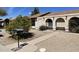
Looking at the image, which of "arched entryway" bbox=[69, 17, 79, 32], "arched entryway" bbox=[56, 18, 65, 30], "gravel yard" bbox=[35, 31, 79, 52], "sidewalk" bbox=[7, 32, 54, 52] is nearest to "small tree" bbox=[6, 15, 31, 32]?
"sidewalk" bbox=[7, 32, 54, 52]

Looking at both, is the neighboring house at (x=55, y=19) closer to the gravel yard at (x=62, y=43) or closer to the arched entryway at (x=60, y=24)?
the arched entryway at (x=60, y=24)

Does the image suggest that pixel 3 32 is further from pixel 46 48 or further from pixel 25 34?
pixel 46 48

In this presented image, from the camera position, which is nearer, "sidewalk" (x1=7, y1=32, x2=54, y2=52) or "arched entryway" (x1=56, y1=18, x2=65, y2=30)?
"sidewalk" (x1=7, y1=32, x2=54, y2=52)

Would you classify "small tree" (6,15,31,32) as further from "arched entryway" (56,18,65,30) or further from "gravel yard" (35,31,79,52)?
"arched entryway" (56,18,65,30)

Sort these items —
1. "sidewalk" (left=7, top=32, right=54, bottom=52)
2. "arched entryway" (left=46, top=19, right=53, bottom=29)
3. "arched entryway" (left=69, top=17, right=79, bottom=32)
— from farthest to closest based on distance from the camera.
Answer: "arched entryway" (left=46, top=19, right=53, bottom=29), "arched entryway" (left=69, top=17, right=79, bottom=32), "sidewalk" (left=7, top=32, right=54, bottom=52)

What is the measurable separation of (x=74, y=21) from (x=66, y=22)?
0.25 meters

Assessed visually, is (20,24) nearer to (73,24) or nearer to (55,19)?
(55,19)

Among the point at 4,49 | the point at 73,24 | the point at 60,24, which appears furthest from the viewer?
the point at 60,24

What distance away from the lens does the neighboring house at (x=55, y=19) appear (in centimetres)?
596

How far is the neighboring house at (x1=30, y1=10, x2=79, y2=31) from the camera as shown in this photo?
5.96 metres

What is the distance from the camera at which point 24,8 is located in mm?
5875

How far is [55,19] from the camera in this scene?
20.1ft

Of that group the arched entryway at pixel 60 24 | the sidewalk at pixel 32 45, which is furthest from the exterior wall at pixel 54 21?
the sidewalk at pixel 32 45

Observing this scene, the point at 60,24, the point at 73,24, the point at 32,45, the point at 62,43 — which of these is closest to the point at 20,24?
the point at 32,45
